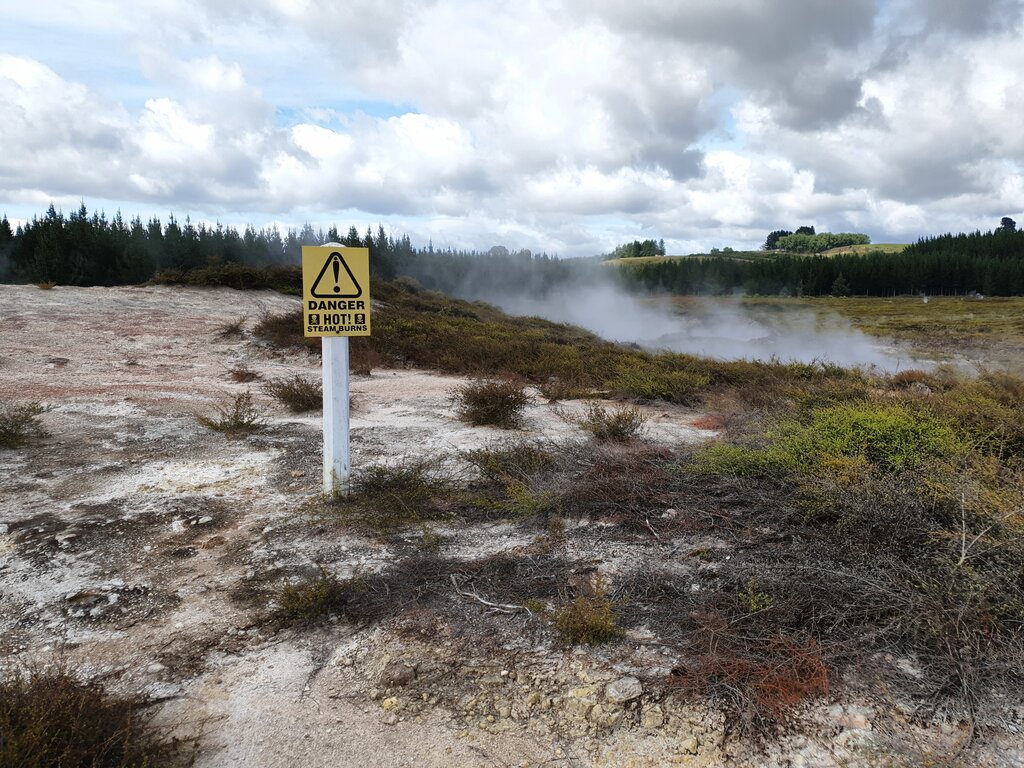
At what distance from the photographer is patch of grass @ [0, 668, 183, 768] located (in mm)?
2240

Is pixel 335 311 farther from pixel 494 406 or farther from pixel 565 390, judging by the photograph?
pixel 565 390

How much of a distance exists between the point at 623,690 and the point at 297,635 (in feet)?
5.88

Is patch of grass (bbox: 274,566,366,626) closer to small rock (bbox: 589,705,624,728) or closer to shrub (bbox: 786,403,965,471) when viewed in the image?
small rock (bbox: 589,705,624,728)

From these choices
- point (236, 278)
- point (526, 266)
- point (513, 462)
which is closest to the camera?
point (513, 462)

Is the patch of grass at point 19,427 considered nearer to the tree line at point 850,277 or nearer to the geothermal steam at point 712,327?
the geothermal steam at point 712,327

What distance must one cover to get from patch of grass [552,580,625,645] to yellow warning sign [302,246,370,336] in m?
2.96

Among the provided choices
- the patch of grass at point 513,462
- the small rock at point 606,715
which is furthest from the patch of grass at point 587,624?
the patch of grass at point 513,462

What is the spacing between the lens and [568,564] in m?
4.16

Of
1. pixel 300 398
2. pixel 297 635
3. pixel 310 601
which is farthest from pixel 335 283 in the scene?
pixel 300 398

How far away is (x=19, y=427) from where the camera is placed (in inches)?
268

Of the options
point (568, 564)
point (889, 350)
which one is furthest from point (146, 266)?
point (568, 564)

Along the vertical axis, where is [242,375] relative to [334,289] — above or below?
below

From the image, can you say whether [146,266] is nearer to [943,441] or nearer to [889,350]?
[889,350]

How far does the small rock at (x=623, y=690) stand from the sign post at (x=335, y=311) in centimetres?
325
